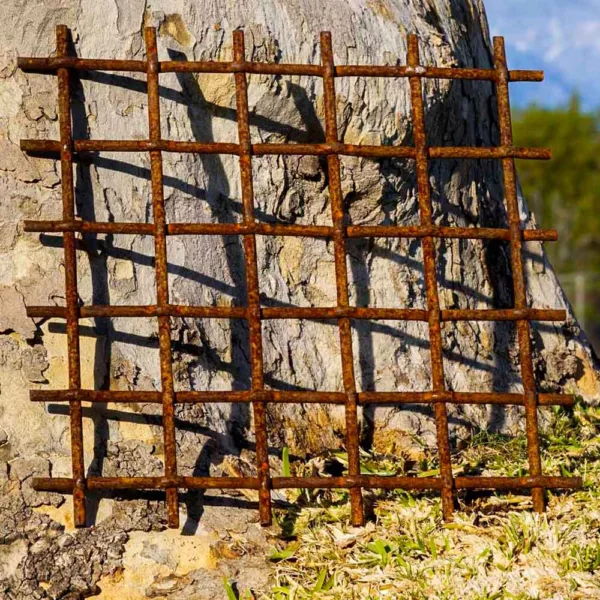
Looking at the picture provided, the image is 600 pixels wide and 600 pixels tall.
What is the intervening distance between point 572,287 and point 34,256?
17.2m

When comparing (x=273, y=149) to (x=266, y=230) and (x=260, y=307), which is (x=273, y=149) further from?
(x=260, y=307)

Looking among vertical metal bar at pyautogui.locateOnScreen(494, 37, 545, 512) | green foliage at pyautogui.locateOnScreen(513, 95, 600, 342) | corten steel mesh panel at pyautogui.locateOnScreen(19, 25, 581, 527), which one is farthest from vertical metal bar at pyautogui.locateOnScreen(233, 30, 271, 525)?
green foliage at pyautogui.locateOnScreen(513, 95, 600, 342)

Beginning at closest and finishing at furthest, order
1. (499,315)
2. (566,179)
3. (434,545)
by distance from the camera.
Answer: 1. (434,545)
2. (499,315)
3. (566,179)

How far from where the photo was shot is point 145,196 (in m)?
3.36

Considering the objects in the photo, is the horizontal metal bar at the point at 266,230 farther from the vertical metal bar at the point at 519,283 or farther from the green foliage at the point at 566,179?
the green foliage at the point at 566,179

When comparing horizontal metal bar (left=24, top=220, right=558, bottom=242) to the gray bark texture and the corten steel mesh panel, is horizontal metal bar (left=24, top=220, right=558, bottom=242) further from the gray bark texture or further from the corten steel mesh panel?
the gray bark texture

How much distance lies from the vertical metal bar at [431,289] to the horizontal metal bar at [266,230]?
0.08 metres

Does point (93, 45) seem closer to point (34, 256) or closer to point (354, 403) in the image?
point (34, 256)

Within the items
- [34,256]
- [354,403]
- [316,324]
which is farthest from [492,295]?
[34,256]

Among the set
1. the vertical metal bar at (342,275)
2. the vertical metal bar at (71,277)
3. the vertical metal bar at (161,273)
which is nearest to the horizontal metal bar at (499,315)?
the vertical metal bar at (342,275)

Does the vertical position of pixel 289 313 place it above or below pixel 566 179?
below

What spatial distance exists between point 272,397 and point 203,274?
0.53 metres

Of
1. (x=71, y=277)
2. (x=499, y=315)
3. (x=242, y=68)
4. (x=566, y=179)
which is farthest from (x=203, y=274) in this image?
(x=566, y=179)

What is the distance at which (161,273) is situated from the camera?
3.19 meters
